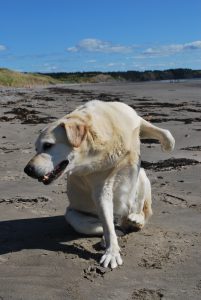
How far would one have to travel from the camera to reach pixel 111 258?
A: 4918mm

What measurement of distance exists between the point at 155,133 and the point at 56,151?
1.50 m

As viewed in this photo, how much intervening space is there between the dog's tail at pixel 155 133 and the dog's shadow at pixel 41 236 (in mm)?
1278

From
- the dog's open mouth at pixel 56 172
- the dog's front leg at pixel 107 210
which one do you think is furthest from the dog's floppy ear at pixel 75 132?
the dog's front leg at pixel 107 210

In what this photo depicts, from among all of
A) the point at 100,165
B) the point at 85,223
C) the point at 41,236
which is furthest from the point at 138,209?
the point at 41,236

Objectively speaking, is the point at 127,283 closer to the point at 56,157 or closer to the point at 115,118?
the point at 56,157

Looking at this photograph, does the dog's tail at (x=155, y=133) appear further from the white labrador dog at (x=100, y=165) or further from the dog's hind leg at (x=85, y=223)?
the dog's hind leg at (x=85, y=223)

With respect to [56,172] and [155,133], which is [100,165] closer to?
[56,172]

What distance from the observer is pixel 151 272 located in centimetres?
471

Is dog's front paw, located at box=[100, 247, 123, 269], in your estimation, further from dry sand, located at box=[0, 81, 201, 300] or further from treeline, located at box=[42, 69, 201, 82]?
treeline, located at box=[42, 69, 201, 82]

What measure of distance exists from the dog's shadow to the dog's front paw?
0.46 feet

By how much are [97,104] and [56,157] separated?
2.60 ft

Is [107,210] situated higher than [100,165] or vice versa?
[100,165]

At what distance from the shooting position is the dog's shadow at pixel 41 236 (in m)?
5.35

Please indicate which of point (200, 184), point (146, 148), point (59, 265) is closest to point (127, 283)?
point (59, 265)
